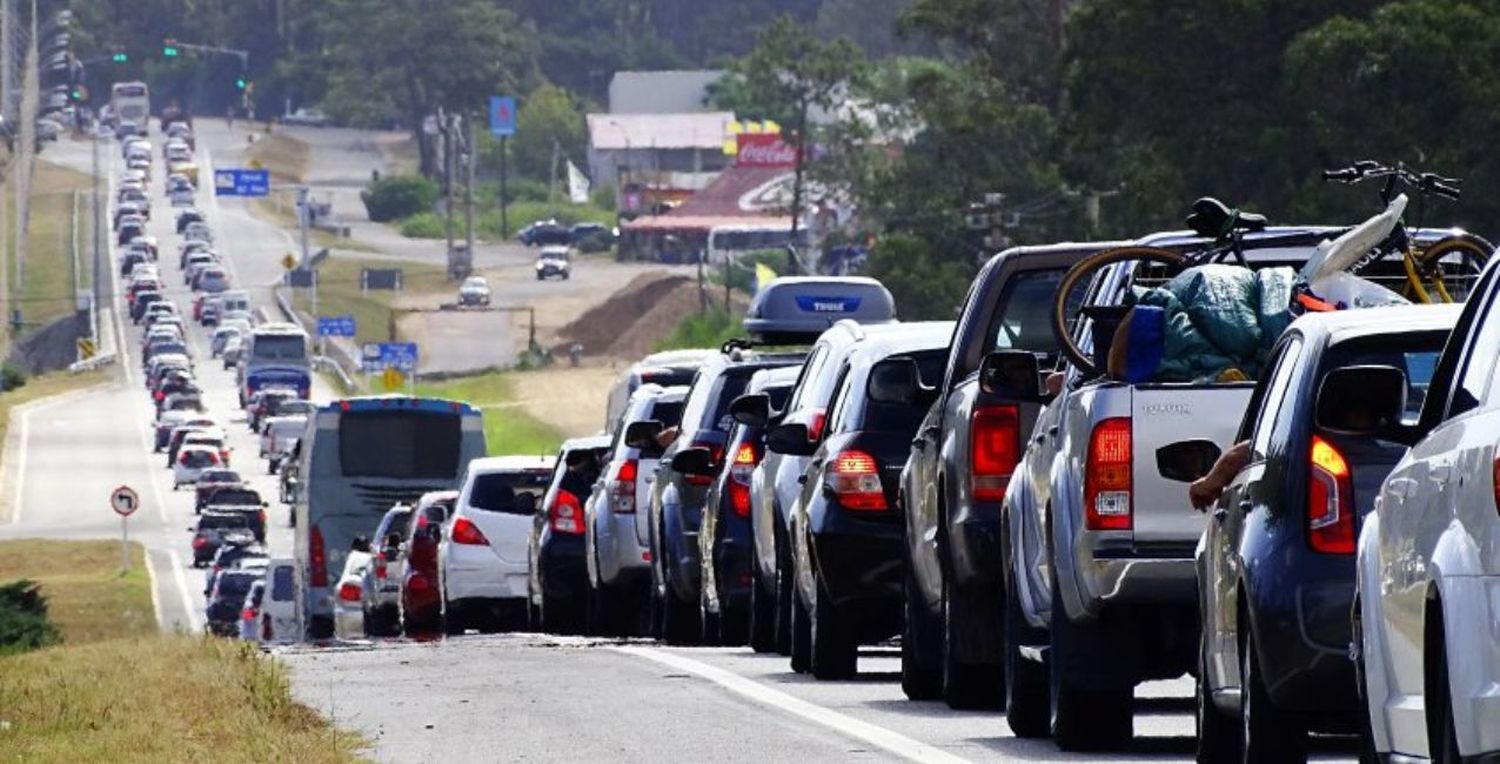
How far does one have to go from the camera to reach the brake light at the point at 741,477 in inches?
835

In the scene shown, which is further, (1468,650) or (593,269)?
(593,269)

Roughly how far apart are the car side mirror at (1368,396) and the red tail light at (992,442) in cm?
558

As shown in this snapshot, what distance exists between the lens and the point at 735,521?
2158cm

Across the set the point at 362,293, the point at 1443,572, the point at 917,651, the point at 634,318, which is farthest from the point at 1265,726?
the point at 362,293

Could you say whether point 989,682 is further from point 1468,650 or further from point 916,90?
point 916,90

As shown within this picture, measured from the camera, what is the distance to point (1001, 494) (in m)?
14.8

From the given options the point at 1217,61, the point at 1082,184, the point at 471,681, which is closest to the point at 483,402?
the point at 1082,184

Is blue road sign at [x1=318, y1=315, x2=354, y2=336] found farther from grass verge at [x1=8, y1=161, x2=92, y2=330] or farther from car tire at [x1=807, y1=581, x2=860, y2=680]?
car tire at [x1=807, y1=581, x2=860, y2=680]

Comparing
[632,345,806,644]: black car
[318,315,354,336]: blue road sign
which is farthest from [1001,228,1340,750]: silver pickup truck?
[318,315,354,336]: blue road sign

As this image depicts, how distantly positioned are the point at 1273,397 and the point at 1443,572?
283 cm

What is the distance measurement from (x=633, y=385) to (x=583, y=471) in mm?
4979

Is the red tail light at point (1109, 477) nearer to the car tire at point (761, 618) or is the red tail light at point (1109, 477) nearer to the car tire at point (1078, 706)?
the car tire at point (1078, 706)

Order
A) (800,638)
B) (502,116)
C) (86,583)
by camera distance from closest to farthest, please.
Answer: (800,638), (86,583), (502,116)

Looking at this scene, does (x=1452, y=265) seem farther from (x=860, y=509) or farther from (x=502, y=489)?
(x=502, y=489)
